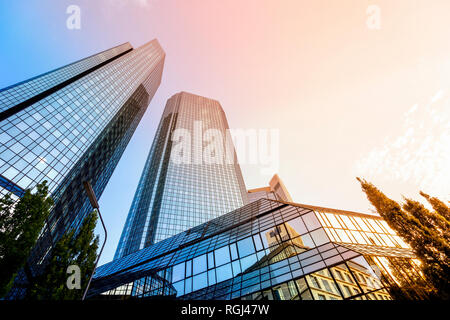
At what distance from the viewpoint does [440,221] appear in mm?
15977

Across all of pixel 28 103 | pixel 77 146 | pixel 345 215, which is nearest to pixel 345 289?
pixel 345 215

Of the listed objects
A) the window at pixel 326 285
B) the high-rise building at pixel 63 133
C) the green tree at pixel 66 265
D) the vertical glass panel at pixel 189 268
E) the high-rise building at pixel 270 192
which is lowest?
the window at pixel 326 285

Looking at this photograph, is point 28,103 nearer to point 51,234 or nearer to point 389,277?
point 51,234

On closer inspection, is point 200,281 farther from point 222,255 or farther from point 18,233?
point 18,233

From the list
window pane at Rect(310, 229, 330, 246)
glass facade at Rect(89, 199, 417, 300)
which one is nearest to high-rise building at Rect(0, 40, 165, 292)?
glass facade at Rect(89, 199, 417, 300)

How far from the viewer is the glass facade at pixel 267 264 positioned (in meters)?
13.5

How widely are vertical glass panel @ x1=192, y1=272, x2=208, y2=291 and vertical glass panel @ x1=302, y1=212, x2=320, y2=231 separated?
10811 mm

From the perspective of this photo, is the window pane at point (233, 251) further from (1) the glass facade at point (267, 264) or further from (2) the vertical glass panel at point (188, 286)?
(2) the vertical glass panel at point (188, 286)

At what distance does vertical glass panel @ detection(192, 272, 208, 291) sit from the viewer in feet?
63.2

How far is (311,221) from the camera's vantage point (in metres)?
19.5

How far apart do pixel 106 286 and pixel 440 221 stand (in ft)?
117

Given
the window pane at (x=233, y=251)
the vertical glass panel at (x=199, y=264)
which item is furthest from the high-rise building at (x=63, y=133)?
the window pane at (x=233, y=251)

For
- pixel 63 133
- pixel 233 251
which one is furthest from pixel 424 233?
pixel 63 133

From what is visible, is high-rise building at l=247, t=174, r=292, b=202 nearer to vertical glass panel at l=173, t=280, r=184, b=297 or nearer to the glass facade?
the glass facade
